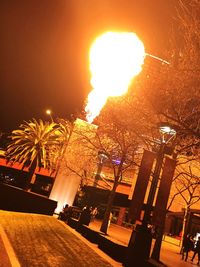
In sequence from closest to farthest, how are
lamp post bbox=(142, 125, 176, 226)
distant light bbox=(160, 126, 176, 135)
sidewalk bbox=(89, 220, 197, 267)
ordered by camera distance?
lamp post bbox=(142, 125, 176, 226)
distant light bbox=(160, 126, 176, 135)
sidewalk bbox=(89, 220, 197, 267)

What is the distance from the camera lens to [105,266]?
11.3m

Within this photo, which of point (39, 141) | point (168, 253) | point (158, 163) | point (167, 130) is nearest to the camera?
point (158, 163)

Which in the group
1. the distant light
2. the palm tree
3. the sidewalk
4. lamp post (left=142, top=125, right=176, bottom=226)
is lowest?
the sidewalk

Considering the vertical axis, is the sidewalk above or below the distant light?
below

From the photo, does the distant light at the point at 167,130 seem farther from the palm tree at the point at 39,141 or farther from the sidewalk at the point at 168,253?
the palm tree at the point at 39,141

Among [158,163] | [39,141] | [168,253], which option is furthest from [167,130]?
[39,141]

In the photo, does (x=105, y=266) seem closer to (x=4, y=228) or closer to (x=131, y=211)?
(x=131, y=211)

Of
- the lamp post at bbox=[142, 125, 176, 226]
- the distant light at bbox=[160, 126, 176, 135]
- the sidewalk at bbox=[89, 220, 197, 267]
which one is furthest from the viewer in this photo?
the sidewalk at bbox=[89, 220, 197, 267]

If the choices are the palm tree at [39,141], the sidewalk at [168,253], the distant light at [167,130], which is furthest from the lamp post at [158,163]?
the palm tree at [39,141]

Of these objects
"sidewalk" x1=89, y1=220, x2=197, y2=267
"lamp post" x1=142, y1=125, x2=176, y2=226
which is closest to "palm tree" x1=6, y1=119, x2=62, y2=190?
"sidewalk" x1=89, y1=220, x2=197, y2=267

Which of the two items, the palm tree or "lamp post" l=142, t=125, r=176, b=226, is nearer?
"lamp post" l=142, t=125, r=176, b=226

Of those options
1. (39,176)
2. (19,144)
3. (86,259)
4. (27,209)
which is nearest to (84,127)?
(27,209)

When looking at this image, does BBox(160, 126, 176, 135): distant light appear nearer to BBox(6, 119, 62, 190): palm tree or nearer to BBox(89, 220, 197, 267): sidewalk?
BBox(89, 220, 197, 267): sidewalk

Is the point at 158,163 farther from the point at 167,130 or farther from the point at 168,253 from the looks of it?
the point at 168,253
